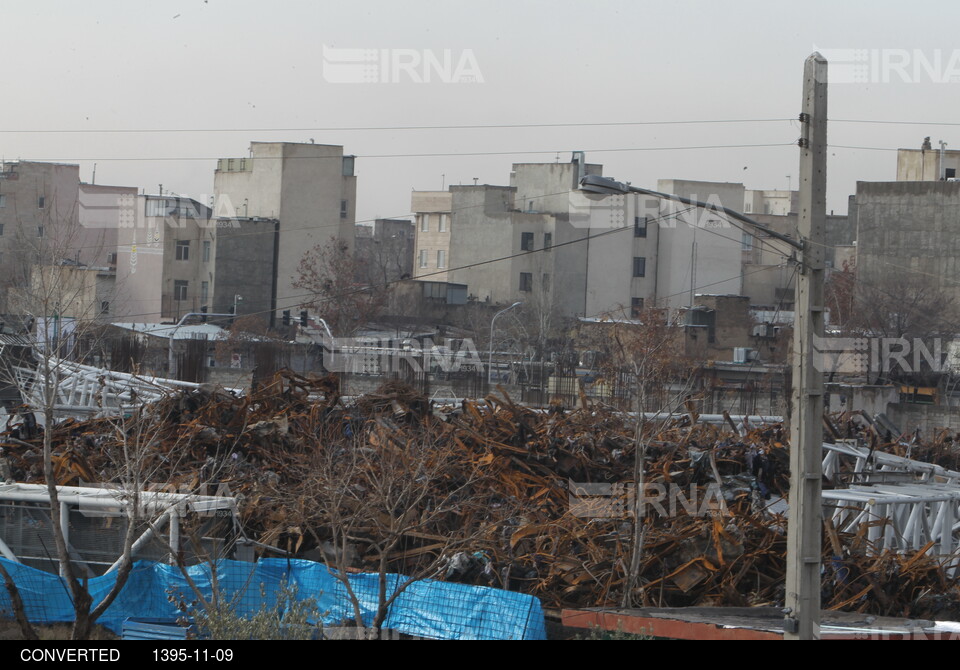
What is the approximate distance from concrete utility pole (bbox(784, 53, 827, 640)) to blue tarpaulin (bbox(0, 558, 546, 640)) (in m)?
3.27

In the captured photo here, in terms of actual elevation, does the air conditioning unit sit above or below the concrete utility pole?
above

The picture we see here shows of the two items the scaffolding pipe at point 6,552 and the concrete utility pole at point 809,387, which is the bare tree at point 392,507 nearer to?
the scaffolding pipe at point 6,552

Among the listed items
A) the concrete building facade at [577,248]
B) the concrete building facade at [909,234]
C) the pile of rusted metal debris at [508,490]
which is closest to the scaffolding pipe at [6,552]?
the pile of rusted metal debris at [508,490]

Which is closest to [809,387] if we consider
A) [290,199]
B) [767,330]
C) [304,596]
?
[304,596]

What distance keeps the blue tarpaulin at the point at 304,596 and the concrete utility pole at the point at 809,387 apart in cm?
327

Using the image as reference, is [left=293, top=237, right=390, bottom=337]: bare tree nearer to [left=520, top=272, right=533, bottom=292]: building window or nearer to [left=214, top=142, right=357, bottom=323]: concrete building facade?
[left=214, top=142, right=357, bottom=323]: concrete building facade

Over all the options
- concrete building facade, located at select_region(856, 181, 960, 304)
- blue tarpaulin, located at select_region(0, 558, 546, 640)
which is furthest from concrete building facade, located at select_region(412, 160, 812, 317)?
blue tarpaulin, located at select_region(0, 558, 546, 640)

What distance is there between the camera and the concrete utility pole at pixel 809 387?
8.31 meters

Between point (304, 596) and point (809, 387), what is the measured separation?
21.5 ft

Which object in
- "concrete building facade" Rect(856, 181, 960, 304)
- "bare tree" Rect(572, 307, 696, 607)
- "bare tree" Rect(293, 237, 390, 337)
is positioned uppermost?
"concrete building facade" Rect(856, 181, 960, 304)

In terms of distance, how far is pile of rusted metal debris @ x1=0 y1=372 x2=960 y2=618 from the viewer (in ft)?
44.1

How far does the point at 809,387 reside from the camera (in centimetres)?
830
